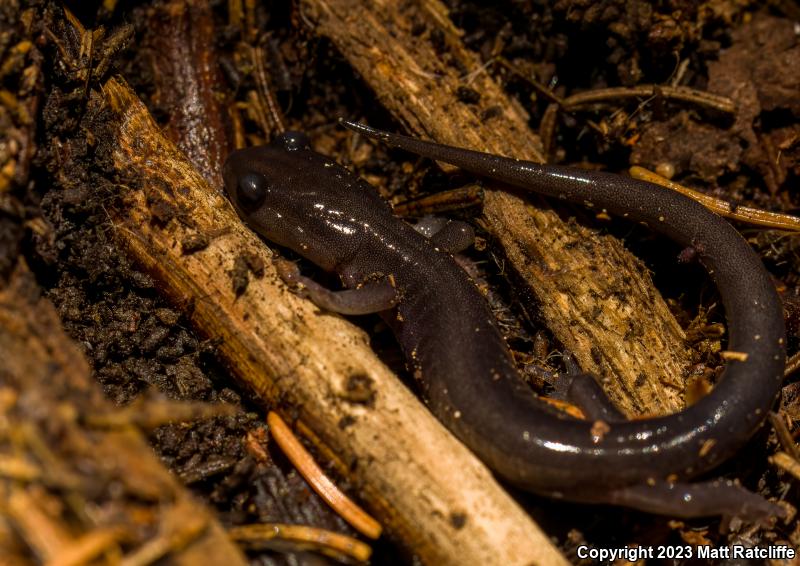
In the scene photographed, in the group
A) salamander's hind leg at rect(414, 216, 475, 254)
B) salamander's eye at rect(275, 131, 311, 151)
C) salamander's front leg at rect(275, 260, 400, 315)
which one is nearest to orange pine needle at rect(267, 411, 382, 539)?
salamander's front leg at rect(275, 260, 400, 315)

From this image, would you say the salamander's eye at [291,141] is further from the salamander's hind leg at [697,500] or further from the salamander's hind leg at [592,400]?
the salamander's hind leg at [697,500]

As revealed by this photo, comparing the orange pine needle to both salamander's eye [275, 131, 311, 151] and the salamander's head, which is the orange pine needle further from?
salamander's eye [275, 131, 311, 151]

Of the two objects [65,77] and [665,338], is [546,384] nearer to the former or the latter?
[665,338]

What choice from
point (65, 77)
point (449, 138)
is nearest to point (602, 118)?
point (449, 138)

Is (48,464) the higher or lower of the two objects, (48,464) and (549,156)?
the lower

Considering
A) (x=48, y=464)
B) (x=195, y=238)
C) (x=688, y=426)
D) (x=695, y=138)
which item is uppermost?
(x=695, y=138)

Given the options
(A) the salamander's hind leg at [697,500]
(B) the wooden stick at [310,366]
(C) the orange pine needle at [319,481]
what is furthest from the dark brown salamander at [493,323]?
(C) the orange pine needle at [319,481]
